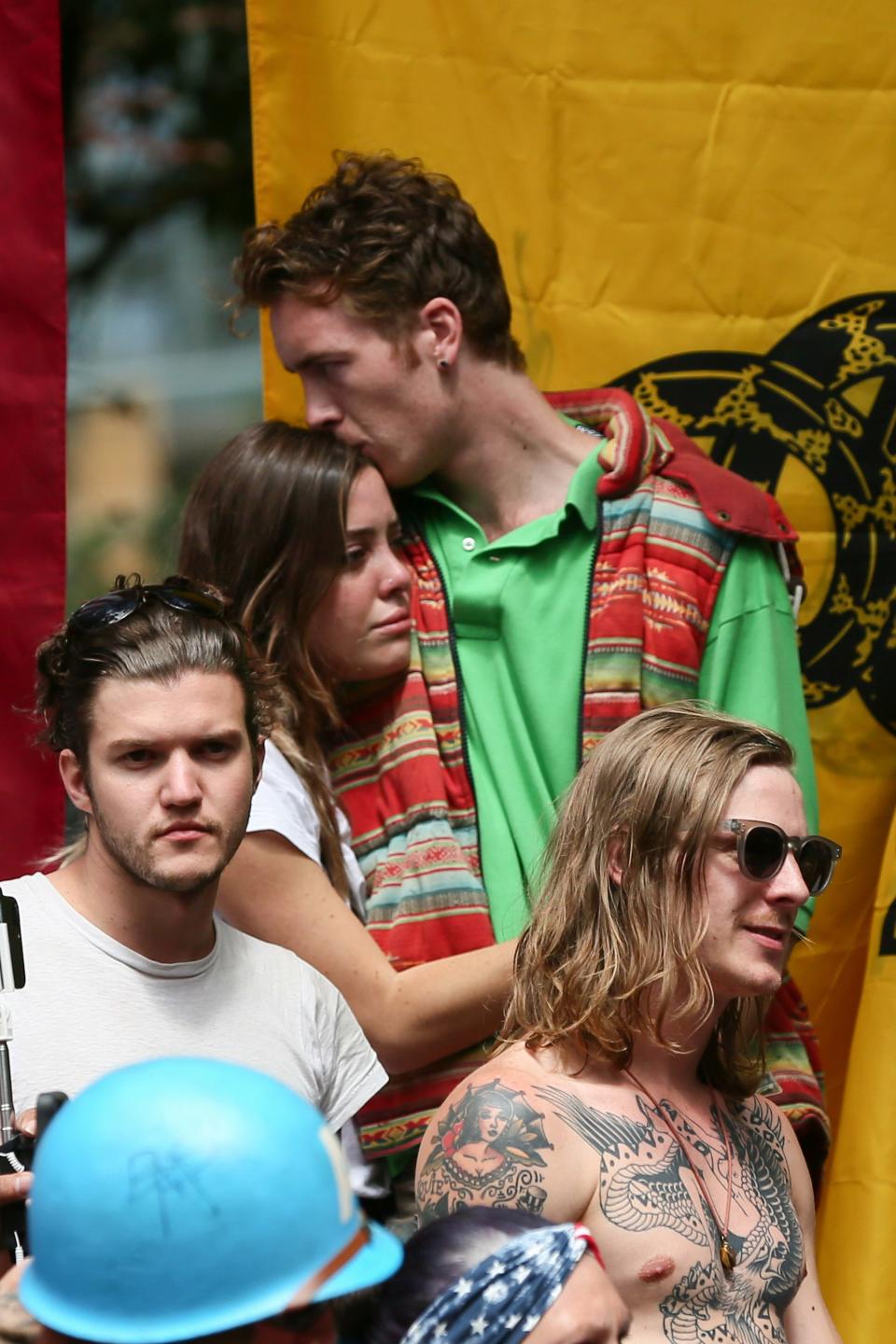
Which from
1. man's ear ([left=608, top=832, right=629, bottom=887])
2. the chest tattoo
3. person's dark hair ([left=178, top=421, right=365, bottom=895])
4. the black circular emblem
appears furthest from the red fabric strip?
the chest tattoo

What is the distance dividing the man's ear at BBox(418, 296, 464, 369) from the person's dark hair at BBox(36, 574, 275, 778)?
2.89 feet

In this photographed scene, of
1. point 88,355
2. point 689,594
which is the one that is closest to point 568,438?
point 689,594

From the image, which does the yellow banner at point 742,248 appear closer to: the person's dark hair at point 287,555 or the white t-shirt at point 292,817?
Answer: the person's dark hair at point 287,555

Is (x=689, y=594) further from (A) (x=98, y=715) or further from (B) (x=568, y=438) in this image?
(A) (x=98, y=715)

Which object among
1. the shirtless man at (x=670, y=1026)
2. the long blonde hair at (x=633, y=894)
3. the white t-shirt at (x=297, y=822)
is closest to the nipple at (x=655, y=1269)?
the shirtless man at (x=670, y=1026)

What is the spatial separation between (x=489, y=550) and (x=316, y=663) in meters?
0.39

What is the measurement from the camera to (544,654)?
128 inches

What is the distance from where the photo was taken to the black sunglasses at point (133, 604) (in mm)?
2557

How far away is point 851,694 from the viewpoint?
403 cm

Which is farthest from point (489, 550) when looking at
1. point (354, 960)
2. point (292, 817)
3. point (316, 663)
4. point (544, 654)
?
point (354, 960)

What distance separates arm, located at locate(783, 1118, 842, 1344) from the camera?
2.51 meters

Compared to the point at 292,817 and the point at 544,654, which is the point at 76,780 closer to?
the point at 292,817

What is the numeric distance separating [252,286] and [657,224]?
1111 millimetres

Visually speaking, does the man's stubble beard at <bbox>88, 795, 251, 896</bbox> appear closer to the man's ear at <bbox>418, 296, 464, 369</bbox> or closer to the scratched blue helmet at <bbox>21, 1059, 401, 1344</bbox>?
the scratched blue helmet at <bbox>21, 1059, 401, 1344</bbox>
